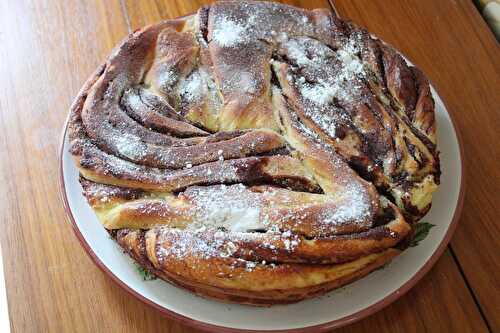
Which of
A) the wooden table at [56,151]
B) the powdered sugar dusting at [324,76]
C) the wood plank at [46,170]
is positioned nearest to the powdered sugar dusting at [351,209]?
the powdered sugar dusting at [324,76]

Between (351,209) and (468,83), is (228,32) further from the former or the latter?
(468,83)

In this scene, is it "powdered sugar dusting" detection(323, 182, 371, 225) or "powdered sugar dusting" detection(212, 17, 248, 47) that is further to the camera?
"powdered sugar dusting" detection(212, 17, 248, 47)

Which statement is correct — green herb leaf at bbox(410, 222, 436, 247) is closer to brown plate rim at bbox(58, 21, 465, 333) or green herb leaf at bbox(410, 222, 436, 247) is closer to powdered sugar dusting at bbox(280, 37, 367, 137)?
brown plate rim at bbox(58, 21, 465, 333)

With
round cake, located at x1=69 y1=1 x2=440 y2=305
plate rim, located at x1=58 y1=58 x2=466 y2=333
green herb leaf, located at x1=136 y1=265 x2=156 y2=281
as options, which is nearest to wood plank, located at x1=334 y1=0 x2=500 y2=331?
plate rim, located at x1=58 y1=58 x2=466 y2=333

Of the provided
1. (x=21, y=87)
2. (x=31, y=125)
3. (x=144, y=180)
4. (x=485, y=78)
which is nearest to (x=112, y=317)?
(x=144, y=180)

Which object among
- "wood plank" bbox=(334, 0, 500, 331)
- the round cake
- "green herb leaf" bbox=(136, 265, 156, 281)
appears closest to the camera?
the round cake

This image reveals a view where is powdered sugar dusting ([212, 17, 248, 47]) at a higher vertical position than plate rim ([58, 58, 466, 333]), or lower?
higher

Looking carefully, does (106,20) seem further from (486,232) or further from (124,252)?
(486,232)
